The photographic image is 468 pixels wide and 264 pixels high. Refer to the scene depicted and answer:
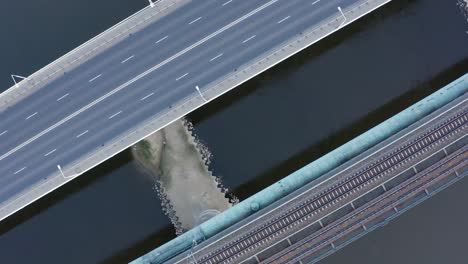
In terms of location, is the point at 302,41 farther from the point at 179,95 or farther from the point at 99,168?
the point at 99,168

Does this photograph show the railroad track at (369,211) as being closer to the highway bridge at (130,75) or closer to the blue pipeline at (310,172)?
the blue pipeline at (310,172)

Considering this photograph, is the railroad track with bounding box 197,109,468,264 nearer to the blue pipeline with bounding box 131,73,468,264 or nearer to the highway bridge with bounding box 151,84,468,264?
the highway bridge with bounding box 151,84,468,264

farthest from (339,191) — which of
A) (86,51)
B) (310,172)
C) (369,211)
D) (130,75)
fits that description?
(86,51)

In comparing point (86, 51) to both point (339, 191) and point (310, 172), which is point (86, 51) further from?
point (339, 191)

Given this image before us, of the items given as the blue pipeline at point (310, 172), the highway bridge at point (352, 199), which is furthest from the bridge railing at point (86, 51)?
the highway bridge at point (352, 199)

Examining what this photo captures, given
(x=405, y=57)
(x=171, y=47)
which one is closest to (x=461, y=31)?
(x=405, y=57)
